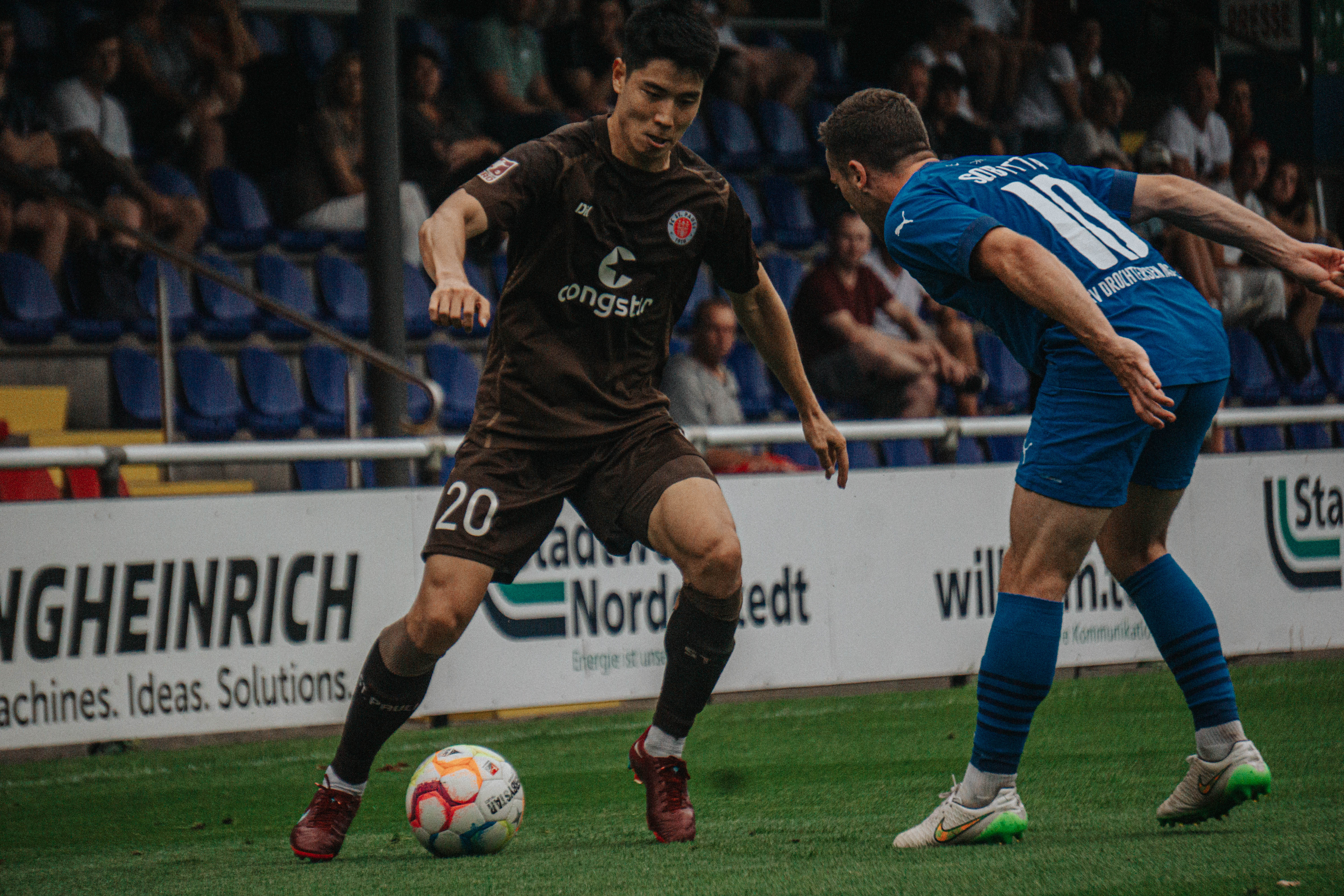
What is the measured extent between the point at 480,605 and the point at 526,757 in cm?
97

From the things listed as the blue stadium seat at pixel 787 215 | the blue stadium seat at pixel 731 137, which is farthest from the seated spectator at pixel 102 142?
the blue stadium seat at pixel 787 215

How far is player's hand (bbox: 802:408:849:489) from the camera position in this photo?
4.73 metres

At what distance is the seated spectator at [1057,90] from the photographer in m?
12.9

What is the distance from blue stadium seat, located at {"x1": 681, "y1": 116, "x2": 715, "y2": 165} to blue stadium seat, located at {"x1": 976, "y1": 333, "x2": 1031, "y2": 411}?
242 cm

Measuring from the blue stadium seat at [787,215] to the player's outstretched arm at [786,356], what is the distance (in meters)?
7.31

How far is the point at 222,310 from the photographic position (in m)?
9.88

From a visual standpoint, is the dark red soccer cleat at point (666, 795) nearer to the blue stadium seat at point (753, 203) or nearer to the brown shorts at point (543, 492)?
the brown shorts at point (543, 492)

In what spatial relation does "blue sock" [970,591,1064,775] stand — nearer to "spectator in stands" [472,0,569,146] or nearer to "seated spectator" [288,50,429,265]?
"seated spectator" [288,50,429,265]

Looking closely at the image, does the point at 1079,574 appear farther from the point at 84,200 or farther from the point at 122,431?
the point at 84,200

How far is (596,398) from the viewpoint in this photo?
4375 millimetres

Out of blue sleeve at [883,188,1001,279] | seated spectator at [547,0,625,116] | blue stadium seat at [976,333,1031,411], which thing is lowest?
blue stadium seat at [976,333,1031,411]

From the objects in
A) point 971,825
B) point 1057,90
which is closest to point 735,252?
point 971,825

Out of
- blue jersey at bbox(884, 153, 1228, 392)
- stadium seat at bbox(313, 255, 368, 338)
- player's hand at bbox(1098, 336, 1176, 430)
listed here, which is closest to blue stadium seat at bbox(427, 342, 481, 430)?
stadium seat at bbox(313, 255, 368, 338)

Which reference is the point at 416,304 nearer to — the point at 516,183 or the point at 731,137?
the point at 731,137
